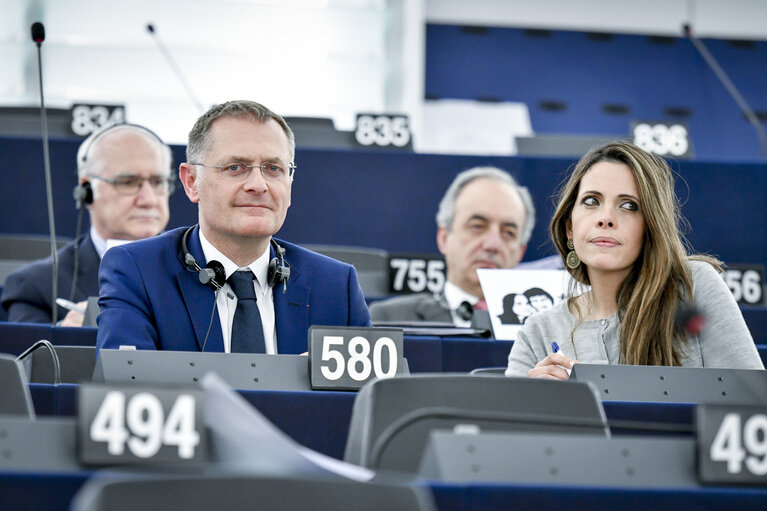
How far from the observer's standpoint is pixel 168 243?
2.52 m

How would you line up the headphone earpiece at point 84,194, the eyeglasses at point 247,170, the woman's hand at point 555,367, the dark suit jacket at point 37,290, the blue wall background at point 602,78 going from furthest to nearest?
the blue wall background at point 602,78 → the headphone earpiece at point 84,194 → the dark suit jacket at point 37,290 → the eyeglasses at point 247,170 → the woman's hand at point 555,367

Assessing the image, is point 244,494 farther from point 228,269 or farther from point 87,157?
point 87,157

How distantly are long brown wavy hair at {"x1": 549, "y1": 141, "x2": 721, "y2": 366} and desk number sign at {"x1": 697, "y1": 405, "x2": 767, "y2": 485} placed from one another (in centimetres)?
104

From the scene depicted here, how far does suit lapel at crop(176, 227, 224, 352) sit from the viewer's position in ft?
7.76

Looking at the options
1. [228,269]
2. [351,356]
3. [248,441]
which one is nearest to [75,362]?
[228,269]

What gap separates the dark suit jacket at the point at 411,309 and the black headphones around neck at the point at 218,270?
3.52 ft

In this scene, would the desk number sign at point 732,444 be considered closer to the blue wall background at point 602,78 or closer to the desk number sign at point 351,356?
the desk number sign at point 351,356

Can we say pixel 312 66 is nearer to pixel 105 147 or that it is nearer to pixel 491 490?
pixel 105 147

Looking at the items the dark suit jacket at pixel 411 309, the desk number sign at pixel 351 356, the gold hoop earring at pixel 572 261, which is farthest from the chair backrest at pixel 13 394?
the dark suit jacket at pixel 411 309

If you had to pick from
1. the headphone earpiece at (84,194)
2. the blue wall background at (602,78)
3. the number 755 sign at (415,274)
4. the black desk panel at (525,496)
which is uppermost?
the blue wall background at (602,78)

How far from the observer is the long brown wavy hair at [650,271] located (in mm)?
2373

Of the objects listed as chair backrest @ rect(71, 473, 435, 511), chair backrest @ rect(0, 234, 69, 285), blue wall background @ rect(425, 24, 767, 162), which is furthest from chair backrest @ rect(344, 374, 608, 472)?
blue wall background @ rect(425, 24, 767, 162)

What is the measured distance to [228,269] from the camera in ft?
8.21

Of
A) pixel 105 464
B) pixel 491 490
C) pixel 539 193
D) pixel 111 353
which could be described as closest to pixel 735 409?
pixel 491 490
